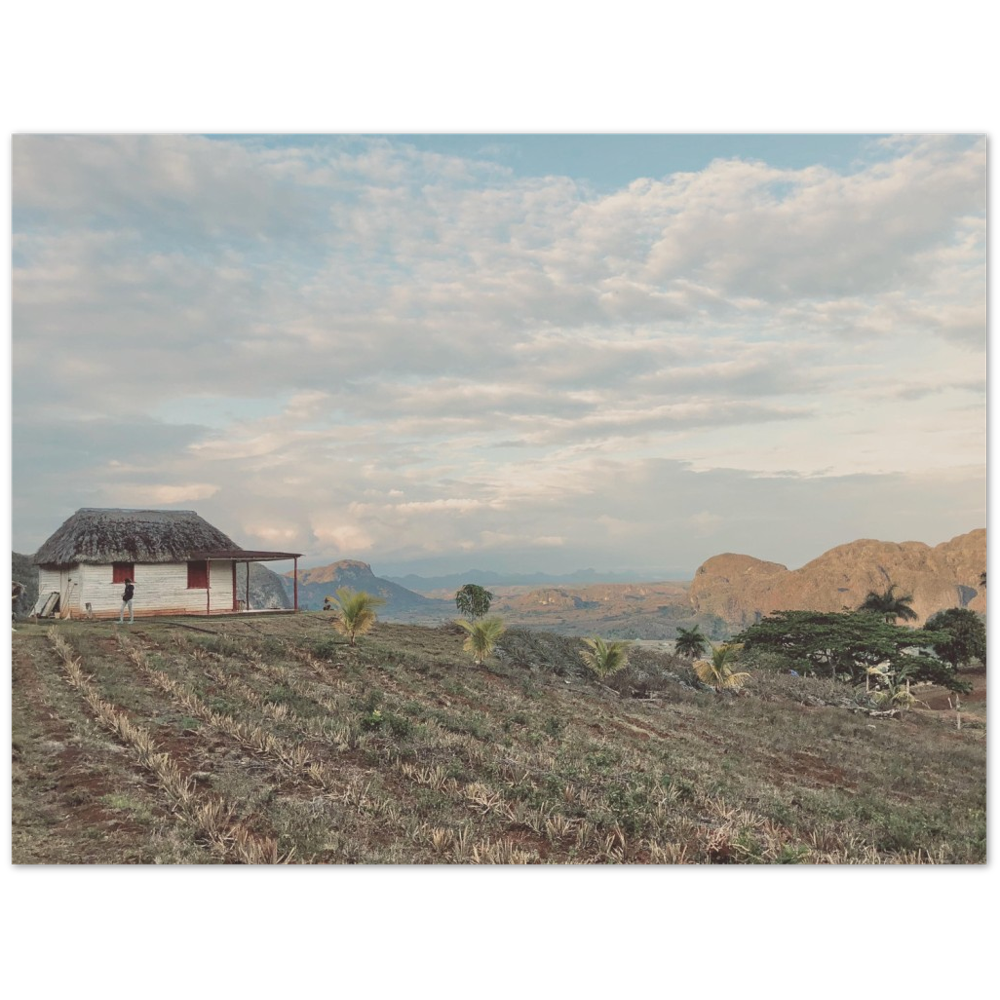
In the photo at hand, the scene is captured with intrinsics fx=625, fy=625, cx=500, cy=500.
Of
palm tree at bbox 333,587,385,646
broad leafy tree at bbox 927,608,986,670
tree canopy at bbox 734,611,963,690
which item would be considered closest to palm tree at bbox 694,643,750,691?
tree canopy at bbox 734,611,963,690

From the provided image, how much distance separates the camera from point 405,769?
7.75 m

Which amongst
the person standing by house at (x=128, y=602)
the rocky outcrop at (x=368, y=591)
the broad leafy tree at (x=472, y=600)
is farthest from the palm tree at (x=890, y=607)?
the person standing by house at (x=128, y=602)

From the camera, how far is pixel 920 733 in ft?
41.0

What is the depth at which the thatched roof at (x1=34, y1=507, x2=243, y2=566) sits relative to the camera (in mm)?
14391

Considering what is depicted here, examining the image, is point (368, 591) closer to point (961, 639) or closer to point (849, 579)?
point (961, 639)

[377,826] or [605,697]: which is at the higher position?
[377,826]

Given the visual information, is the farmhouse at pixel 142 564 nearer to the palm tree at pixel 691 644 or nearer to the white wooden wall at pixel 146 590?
the white wooden wall at pixel 146 590

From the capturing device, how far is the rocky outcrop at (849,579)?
24.6 metres

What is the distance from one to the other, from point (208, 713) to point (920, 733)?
13098 millimetres

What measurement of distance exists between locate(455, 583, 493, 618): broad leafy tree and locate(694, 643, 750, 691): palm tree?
5.65m
